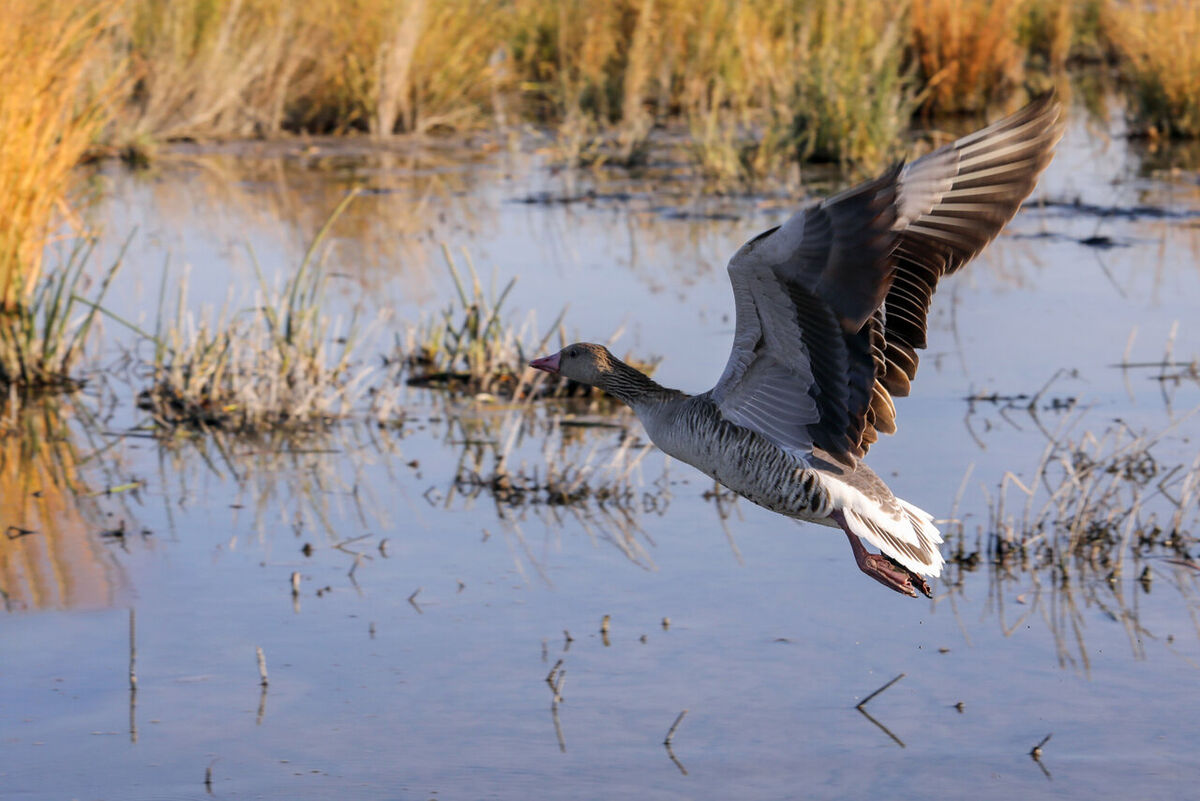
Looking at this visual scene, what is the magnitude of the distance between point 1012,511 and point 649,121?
1139 cm

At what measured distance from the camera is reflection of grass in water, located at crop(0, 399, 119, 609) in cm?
591

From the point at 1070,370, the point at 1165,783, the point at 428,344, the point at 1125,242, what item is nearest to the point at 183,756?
the point at 1165,783

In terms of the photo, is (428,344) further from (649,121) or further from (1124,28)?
(1124,28)

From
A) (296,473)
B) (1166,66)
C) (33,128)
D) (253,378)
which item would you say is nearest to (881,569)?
(296,473)

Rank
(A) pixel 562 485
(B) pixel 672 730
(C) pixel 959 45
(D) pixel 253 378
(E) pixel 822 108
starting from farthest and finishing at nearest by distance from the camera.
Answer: (C) pixel 959 45, (E) pixel 822 108, (D) pixel 253 378, (A) pixel 562 485, (B) pixel 672 730

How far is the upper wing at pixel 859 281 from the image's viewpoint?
14.4ft

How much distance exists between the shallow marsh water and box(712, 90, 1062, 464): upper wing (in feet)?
2.80

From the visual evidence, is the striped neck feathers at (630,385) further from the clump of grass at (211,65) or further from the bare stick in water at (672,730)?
the clump of grass at (211,65)

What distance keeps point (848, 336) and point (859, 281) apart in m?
0.32

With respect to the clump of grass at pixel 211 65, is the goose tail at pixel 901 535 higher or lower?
lower

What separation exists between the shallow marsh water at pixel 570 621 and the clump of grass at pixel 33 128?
894 mm

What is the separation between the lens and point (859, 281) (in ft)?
14.6

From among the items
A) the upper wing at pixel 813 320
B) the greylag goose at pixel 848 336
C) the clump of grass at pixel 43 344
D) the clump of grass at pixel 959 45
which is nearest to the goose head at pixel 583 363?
the greylag goose at pixel 848 336

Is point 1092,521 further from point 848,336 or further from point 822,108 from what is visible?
point 822,108
